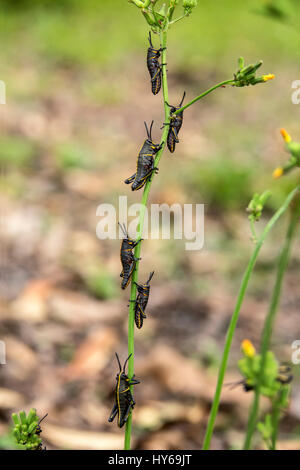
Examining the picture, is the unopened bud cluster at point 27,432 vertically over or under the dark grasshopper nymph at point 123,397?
under

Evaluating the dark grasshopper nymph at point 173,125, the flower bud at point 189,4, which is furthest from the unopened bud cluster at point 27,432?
the flower bud at point 189,4

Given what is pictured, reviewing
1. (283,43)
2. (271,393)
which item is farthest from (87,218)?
(283,43)

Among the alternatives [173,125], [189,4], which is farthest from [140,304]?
[189,4]

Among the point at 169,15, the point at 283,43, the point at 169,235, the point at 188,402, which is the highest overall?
the point at 283,43

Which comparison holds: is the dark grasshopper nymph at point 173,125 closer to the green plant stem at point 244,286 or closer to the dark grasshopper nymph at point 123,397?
the green plant stem at point 244,286

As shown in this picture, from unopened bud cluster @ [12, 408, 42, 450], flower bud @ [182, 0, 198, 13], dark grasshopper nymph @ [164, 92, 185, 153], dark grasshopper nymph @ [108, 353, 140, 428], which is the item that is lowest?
unopened bud cluster @ [12, 408, 42, 450]

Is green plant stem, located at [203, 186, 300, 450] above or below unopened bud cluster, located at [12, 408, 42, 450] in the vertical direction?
above

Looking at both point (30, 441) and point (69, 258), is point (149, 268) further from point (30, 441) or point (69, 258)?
point (30, 441)

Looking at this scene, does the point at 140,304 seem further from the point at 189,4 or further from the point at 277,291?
the point at 189,4

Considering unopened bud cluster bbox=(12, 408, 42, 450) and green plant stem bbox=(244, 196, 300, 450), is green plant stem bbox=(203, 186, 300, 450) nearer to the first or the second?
green plant stem bbox=(244, 196, 300, 450)

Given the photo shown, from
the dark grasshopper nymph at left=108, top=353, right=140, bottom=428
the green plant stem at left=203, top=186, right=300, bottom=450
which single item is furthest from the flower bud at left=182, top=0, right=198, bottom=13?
the dark grasshopper nymph at left=108, top=353, right=140, bottom=428

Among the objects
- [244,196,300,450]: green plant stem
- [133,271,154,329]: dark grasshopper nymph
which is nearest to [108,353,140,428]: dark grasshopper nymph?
[133,271,154,329]: dark grasshopper nymph
